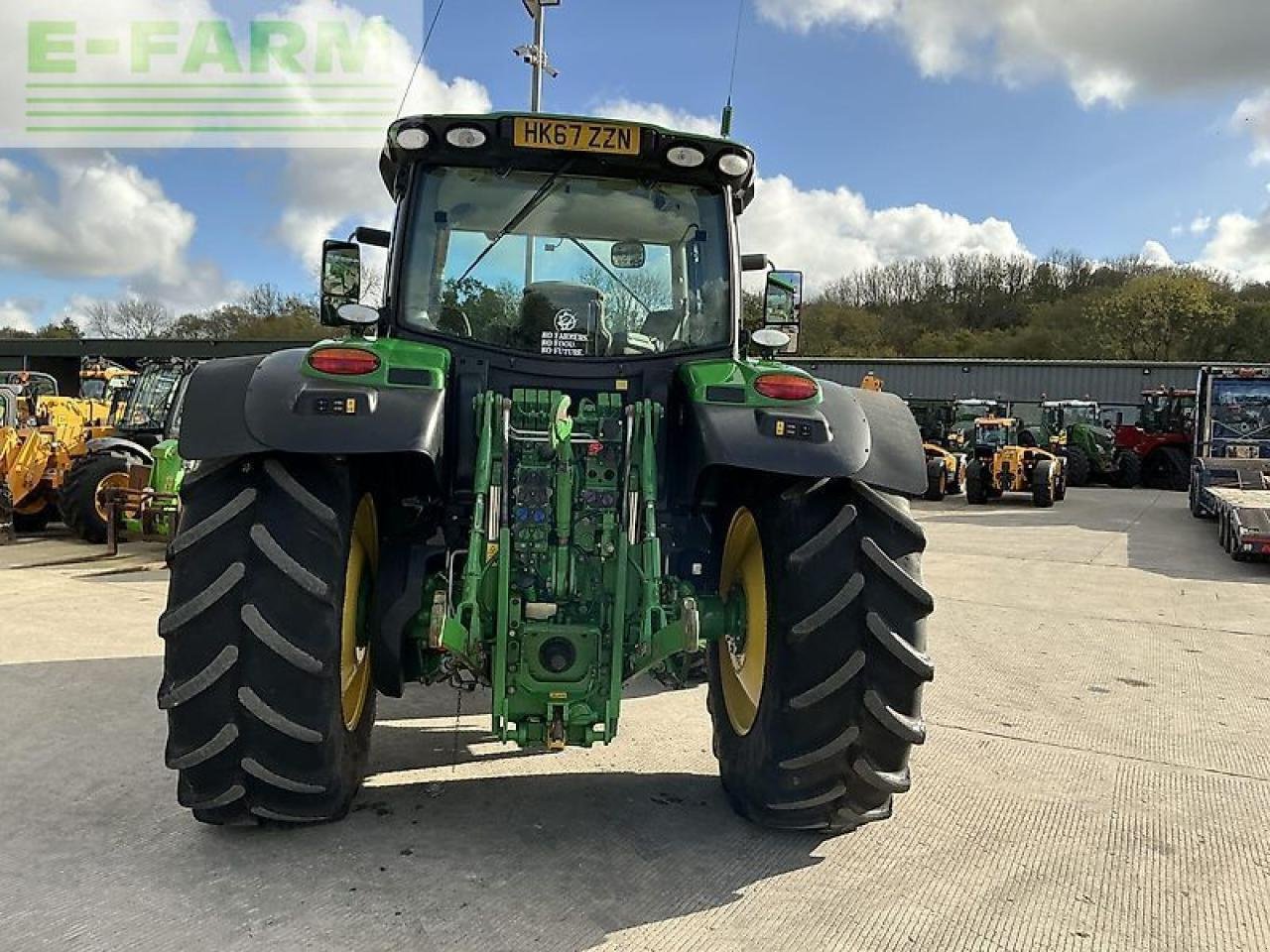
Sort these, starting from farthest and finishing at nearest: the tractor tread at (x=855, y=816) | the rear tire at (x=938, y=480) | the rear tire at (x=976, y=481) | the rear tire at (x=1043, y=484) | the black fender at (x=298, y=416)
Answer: the rear tire at (x=938, y=480), the rear tire at (x=976, y=481), the rear tire at (x=1043, y=484), the tractor tread at (x=855, y=816), the black fender at (x=298, y=416)

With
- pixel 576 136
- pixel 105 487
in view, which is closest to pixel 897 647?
pixel 576 136

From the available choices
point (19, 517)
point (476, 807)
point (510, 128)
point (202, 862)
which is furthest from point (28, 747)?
point (19, 517)

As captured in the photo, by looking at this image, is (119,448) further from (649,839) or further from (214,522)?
(649,839)

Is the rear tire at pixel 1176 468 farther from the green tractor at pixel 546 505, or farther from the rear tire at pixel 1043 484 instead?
the green tractor at pixel 546 505

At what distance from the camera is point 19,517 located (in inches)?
489

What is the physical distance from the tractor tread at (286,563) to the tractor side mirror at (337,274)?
1178 mm

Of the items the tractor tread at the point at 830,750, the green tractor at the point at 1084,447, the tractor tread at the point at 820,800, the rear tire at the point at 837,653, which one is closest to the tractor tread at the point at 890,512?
the rear tire at the point at 837,653

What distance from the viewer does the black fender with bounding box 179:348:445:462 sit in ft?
9.91

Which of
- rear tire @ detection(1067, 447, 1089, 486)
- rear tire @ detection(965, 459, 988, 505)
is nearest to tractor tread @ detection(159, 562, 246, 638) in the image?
rear tire @ detection(965, 459, 988, 505)

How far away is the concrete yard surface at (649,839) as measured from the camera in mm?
2834

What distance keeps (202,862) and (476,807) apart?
0.92 metres

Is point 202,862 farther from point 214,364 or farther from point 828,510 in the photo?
point 828,510

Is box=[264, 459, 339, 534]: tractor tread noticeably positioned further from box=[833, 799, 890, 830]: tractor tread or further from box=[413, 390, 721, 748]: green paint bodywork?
box=[833, 799, 890, 830]: tractor tread

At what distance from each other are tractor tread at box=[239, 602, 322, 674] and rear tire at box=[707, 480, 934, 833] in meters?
1.41
